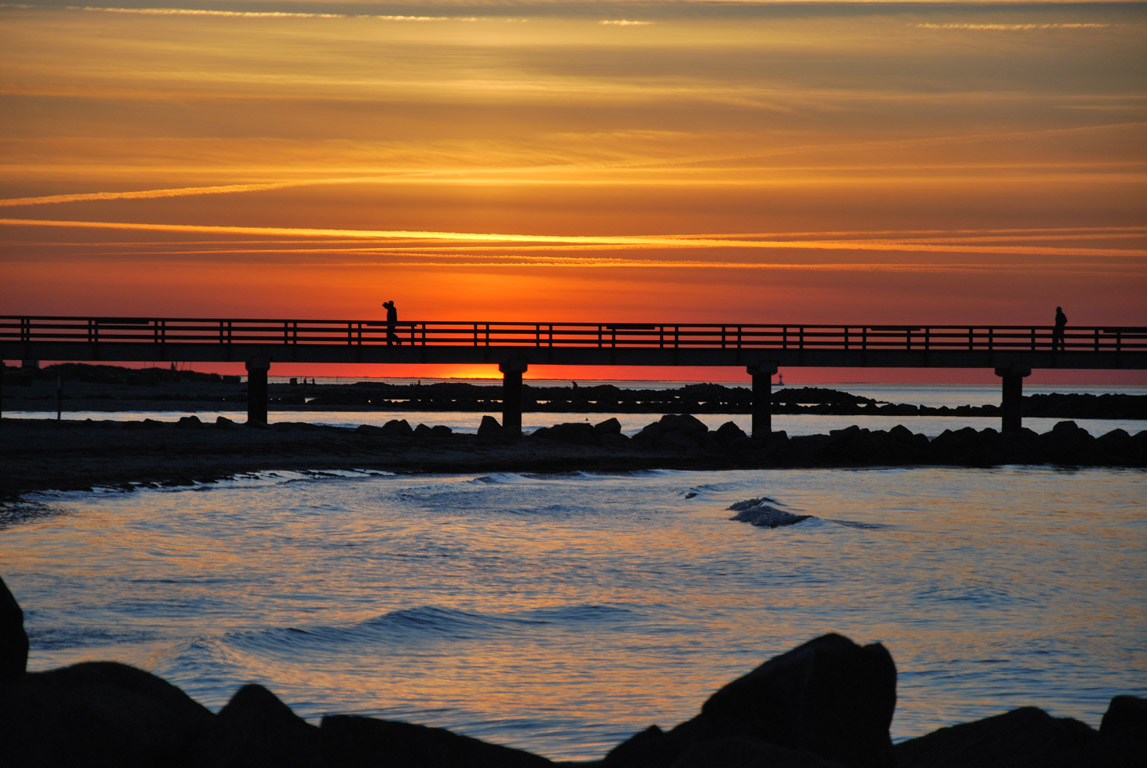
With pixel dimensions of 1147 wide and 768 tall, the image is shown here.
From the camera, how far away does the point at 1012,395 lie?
37531mm

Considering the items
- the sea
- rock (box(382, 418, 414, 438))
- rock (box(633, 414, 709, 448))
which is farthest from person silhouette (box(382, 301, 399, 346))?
the sea

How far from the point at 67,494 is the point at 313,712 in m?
13.7

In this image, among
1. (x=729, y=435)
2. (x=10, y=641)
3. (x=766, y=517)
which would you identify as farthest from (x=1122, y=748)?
(x=729, y=435)

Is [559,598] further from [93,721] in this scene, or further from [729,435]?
[729,435]

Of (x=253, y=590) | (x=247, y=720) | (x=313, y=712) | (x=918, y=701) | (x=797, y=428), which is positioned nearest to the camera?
(x=247, y=720)

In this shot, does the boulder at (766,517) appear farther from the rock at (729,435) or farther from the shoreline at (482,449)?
the rock at (729,435)

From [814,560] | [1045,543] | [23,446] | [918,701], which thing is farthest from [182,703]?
[23,446]

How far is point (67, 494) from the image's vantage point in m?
19.6

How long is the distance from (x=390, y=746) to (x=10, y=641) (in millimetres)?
2073

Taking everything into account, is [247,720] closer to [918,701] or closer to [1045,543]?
[918,701]

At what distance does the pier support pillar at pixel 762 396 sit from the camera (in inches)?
1442

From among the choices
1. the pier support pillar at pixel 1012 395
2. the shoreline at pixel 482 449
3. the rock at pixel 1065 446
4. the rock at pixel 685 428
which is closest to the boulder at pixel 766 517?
the shoreline at pixel 482 449

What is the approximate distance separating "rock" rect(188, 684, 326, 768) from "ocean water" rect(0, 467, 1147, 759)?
272 centimetres

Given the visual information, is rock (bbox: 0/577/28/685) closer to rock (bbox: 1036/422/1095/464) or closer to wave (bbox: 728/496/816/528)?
wave (bbox: 728/496/816/528)
